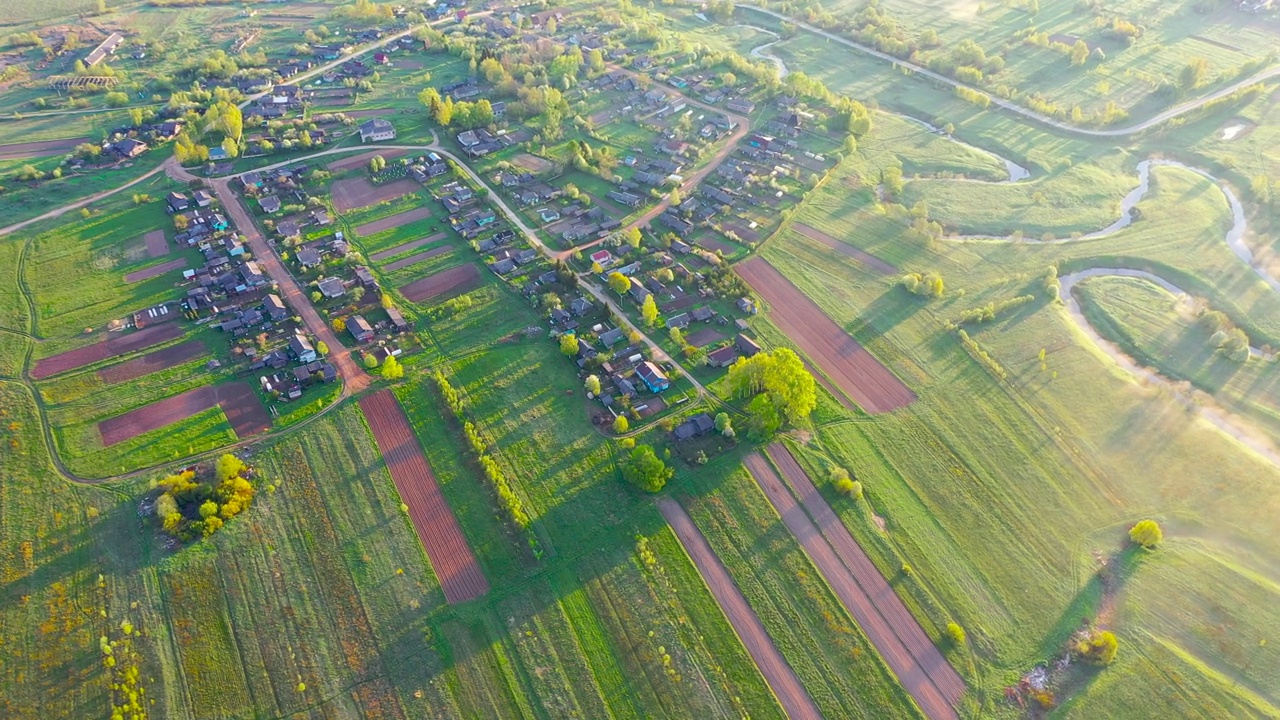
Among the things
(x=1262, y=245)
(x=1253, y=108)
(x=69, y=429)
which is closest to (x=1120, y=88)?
(x=1253, y=108)

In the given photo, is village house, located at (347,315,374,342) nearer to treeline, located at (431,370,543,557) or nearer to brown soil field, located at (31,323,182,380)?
treeline, located at (431,370,543,557)

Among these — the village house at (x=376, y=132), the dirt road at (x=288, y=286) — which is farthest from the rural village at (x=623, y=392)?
the village house at (x=376, y=132)

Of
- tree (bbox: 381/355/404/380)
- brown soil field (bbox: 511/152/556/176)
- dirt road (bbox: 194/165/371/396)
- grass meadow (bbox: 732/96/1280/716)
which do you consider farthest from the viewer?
brown soil field (bbox: 511/152/556/176)

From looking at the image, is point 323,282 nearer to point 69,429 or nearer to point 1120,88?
point 69,429

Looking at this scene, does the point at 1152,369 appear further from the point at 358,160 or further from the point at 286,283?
the point at 358,160

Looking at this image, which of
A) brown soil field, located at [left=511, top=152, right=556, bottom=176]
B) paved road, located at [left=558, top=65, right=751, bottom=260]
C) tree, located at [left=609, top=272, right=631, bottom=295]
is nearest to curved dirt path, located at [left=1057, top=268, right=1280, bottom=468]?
paved road, located at [left=558, top=65, right=751, bottom=260]
